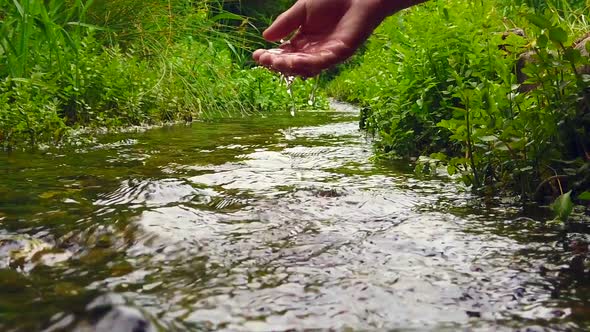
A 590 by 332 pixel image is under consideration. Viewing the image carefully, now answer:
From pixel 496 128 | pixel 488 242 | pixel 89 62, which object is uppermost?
pixel 89 62

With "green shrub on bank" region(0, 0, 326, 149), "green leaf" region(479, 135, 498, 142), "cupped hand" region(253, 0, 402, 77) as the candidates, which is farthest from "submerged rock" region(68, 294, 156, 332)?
"green shrub on bank" region(0, 0, 326, 149)

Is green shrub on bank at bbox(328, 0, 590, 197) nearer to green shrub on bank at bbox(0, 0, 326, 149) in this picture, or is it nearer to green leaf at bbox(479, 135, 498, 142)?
green leaf at bbox(479, 135, 498, 142)

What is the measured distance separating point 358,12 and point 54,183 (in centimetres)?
157

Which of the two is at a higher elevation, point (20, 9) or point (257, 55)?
point (20, 9)

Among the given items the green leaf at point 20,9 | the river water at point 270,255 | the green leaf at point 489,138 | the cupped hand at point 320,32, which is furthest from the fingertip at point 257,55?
the green leaf at point 20,9

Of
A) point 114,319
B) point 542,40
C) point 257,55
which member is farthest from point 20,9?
point 114,319

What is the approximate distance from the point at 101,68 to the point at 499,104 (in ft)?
13.2

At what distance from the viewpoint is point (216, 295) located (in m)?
1.60

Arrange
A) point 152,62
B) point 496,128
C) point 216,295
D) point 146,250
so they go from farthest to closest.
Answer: point 152,62 < point 496,128 < point 146,250 < point 216,295

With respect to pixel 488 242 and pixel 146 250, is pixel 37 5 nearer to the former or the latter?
pixel 146 250

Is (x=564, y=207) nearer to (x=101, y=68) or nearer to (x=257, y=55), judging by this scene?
(x=257, y=55)

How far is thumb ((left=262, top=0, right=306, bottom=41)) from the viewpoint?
2.61m

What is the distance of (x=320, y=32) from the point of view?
2.71 m

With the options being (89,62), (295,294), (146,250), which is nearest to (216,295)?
(295,294)
